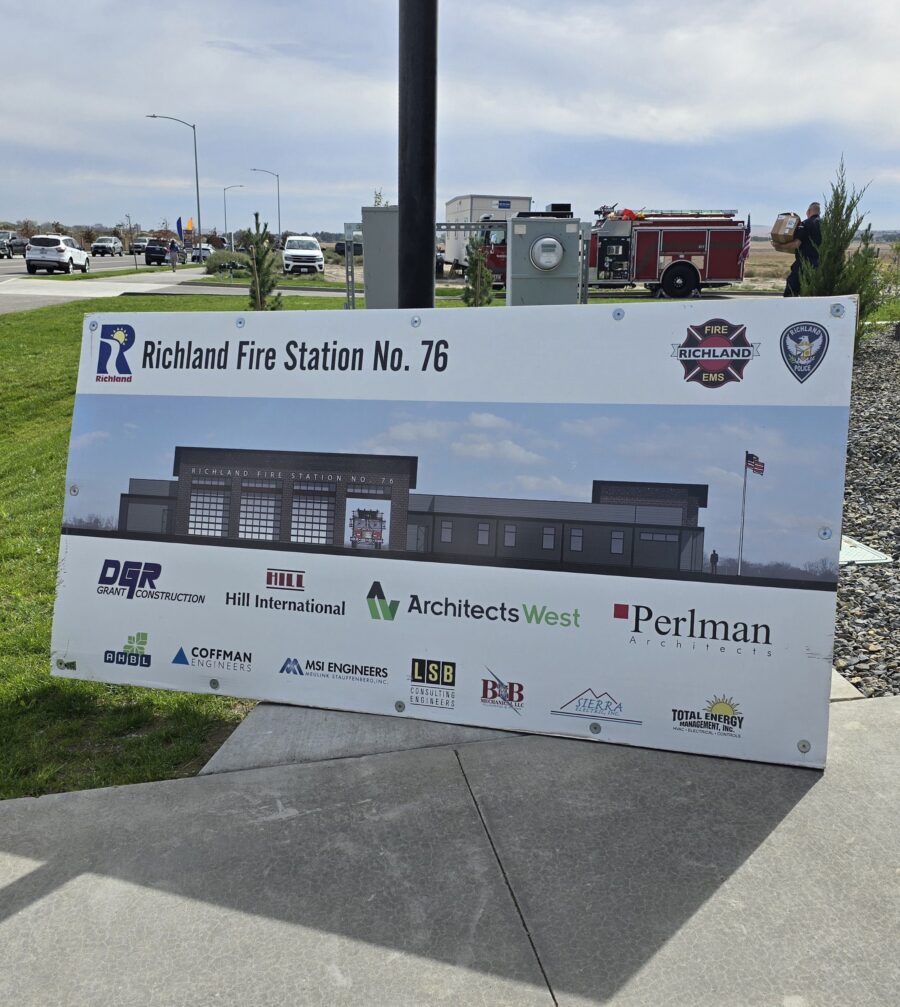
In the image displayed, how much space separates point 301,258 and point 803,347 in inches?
1431

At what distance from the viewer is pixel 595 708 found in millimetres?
3791

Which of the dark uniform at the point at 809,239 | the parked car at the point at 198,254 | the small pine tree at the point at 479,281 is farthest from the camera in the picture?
the parked car at the point at 198,254

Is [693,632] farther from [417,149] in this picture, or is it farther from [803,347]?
[417,149]

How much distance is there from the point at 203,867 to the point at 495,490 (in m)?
1.81

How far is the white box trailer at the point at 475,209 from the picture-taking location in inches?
1302

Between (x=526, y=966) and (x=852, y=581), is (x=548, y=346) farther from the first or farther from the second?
(x=852, y=581)

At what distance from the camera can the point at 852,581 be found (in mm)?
5684

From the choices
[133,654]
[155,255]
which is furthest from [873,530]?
[155,255]

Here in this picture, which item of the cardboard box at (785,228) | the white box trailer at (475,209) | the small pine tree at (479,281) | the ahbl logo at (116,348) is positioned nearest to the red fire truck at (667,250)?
the white box trailer at (475,209)

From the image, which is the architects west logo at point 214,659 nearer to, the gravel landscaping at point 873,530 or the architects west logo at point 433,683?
the architects west logo at point 433,683

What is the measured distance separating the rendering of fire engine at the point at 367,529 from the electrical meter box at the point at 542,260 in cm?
232

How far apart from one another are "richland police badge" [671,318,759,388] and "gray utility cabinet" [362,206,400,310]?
2770mm

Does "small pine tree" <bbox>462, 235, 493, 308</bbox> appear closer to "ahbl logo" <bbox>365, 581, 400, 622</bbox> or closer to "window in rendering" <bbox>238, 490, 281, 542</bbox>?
"window in rendering" <bbox>238, 490, 281, 542</bbox>

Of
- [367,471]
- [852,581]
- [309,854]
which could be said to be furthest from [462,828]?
[852,581]
